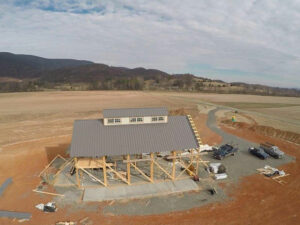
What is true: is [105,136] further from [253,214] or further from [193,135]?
→ [253,214]

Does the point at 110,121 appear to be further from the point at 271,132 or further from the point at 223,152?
the point at 271,132

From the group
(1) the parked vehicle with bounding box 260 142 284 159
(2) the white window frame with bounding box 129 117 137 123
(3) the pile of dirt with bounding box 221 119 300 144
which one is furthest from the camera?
(3) the pile of dirt with bounding box 221 119 300 144

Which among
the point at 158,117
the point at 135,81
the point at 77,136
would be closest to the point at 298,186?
the point at 158,117

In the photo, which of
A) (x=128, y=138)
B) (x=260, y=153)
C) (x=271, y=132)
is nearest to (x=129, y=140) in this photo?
(x=128, y=138)

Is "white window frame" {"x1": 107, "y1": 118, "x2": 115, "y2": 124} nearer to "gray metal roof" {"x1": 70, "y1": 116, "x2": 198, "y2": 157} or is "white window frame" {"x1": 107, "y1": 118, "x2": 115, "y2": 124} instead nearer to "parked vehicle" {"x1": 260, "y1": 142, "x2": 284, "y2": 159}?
"gray metal roof" {"x1": 70, "y1": 116, "x2": 198, "y2": 157}

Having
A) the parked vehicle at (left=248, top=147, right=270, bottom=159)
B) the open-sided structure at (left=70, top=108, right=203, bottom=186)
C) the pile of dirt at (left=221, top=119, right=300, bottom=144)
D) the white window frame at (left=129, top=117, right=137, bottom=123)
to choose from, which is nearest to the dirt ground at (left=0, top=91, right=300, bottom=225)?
the parked vehicle at (left=248, top=147, right=270, bottom=159)

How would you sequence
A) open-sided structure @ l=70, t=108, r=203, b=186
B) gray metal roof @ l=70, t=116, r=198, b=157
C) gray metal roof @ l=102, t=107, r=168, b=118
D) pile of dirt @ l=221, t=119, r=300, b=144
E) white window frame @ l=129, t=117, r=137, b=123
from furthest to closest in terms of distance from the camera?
pile of dirt @ l=221, t=119, r=300, b=144, white window frame @ l=129, t=117, r=137, b=123, gray metal roof @ l=102, t=107, r=168, b=118, open-sided structure @ l=70, t=108, r=203, b=186, gray metal roof @ l=70, t=116, r=198, b=157

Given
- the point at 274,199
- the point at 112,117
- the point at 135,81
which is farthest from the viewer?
the point at 135,81

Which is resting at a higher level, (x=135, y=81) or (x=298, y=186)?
(x=135, y=81)
